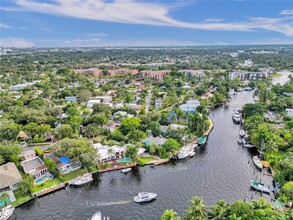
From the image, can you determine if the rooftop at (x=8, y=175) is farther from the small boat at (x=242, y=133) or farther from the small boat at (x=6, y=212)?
the small boat at (x=242, y=133)

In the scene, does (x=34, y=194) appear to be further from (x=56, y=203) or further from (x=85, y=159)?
(x=85, y=159)

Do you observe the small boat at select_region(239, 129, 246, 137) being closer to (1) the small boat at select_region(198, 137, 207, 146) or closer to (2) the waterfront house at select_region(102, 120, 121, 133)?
(1) the small boat at select_region(198, 137, 207, 146)

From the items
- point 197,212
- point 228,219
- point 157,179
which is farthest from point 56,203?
point 228,219

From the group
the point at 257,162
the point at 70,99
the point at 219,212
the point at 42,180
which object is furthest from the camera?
the point at 70,99

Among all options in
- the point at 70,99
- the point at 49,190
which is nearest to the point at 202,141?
the point at 49,190

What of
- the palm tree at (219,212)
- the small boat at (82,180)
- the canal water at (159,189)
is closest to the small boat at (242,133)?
the canal water at (159,189)

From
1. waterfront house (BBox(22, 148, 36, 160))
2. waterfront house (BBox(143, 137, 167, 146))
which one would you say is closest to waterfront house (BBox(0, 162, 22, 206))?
waterfront house (BBox(22, 148, 36, 160))

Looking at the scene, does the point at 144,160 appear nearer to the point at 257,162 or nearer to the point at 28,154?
the point at 257,162
